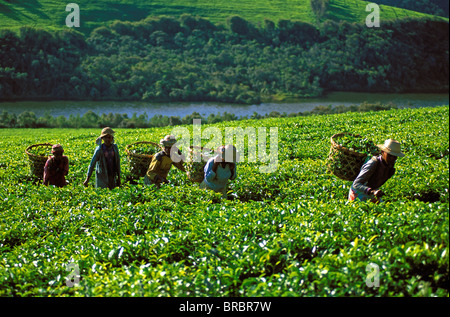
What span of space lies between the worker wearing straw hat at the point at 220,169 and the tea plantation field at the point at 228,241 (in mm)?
295

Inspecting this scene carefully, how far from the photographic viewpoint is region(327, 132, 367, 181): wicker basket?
8.40 metres

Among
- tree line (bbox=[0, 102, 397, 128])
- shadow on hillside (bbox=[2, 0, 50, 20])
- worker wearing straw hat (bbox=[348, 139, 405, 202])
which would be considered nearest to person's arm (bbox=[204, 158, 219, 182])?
worker wearing straw hat (bbox=[348, 139, 405, 202])

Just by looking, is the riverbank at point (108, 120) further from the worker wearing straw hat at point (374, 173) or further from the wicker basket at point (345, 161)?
the worker wearing straw hat at point (374, 173)

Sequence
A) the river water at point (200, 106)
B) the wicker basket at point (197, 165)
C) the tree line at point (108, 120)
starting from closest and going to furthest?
the wicker basket at point (197, 165) → the tree line at point (108, 120) → the river water at point (200, 106)

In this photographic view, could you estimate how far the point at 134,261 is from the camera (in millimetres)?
5281

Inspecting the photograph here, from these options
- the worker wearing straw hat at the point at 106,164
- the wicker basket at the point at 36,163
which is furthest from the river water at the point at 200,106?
the worker wearing straw hat at the point at 106,164

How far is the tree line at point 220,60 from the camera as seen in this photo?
7125cm

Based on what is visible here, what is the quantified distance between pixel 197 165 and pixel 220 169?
0.74 m

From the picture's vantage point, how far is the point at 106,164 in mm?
9664

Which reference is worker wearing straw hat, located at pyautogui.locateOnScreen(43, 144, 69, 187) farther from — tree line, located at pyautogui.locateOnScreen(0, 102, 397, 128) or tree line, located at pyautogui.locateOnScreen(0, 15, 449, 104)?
tree line, located at pyautogui.locateOnScreen(0, 15, 449, 104)

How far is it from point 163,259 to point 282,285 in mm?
1796

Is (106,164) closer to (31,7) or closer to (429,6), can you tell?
(31,7)

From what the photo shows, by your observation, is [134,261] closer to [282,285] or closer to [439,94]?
[282,285]

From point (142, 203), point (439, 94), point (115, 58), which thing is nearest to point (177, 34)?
point (115, 58)
